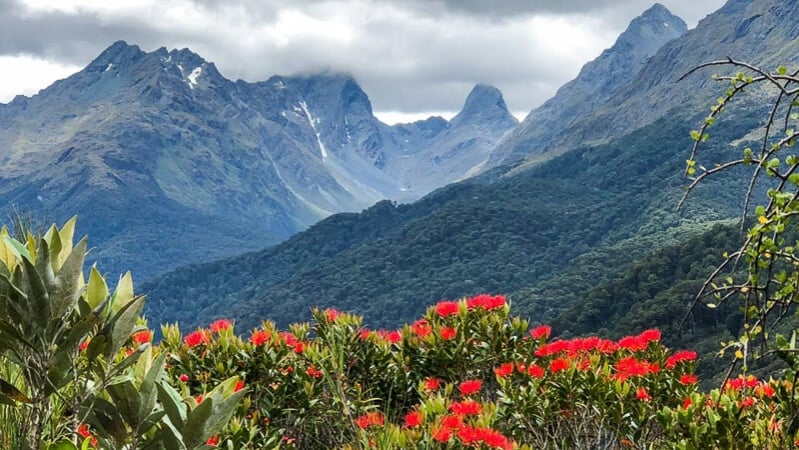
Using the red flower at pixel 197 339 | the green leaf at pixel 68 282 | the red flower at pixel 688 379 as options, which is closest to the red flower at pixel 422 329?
the red flower at pixel 197 339

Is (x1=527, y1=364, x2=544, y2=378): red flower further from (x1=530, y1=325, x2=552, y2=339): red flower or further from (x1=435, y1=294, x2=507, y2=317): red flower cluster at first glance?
→ (x1=435, y1=294, x2=507, y2=317): red flower cluster

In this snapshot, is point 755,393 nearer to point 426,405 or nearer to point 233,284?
point 426,405

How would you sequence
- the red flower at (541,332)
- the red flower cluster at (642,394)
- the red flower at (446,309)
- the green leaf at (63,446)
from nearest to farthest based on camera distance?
the green leaf at (63,446) → the red flower cluster at (642,394) → the red flower at (541,332) → the red flower at (446,309)

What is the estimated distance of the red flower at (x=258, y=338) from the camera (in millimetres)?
5684

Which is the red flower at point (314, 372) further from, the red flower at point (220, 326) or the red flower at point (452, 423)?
the red flower at point (452, 423)

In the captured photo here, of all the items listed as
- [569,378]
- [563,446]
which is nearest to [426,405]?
[569,378]

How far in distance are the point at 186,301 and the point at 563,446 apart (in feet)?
638

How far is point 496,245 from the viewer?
147m

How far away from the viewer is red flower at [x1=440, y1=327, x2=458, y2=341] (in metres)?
5.99

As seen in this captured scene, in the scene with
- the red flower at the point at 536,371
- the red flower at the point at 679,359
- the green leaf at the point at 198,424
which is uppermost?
the green leaf at the point at 198,424

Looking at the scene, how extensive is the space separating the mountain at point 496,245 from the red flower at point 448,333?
79.1 meters

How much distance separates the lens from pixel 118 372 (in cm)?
163

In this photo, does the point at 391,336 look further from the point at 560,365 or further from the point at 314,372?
the point at 560,365

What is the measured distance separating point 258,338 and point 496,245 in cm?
14288
